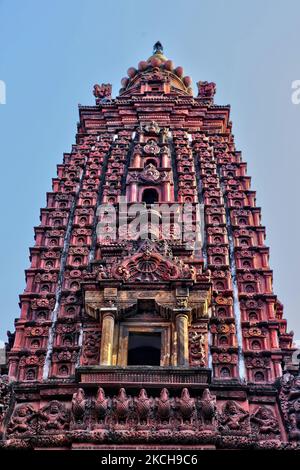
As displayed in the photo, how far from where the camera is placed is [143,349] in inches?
627

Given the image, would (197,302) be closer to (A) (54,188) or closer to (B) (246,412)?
(B) (246,412)

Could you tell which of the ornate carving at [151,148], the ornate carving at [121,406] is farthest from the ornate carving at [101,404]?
the ornate carving at [151,148]

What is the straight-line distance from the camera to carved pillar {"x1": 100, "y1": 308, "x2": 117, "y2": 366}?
14.4 metres

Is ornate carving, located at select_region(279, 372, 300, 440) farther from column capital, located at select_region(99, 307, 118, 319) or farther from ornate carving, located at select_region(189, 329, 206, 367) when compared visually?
column capital, located at select_region(99, 307, 118, 319)

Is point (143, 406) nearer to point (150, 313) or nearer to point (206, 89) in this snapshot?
point (150, 313)

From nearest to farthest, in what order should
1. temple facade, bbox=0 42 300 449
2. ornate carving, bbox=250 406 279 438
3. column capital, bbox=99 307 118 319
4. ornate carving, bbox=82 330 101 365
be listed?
temple facade, bbox=0 42 300 449 < ornate carving, bbox=250 406 279 438 < ornate carving, bbox=82 330 101 365 < column capital, bbox=99 307 118 319

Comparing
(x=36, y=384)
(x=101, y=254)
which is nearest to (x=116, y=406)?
(x=36, y=384)

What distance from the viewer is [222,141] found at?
843 inches

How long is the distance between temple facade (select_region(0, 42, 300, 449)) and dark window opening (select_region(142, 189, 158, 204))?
0.02 m

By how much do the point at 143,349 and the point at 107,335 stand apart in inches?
52.5

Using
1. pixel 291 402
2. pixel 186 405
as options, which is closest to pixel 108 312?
pixel 186 405

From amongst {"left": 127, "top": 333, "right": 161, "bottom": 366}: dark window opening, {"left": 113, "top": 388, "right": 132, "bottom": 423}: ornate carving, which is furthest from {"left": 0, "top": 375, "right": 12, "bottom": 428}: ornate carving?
{"left": 127, "top": 333, "right": 161, "bottom": 366}: dark window opening

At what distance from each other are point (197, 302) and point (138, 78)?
11683mm

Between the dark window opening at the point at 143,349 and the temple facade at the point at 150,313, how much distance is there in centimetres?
3
